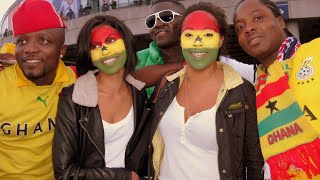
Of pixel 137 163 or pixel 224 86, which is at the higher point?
pixel 224 86

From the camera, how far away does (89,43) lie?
298 cm

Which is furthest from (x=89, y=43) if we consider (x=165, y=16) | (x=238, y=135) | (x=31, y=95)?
(x=165, y=16)

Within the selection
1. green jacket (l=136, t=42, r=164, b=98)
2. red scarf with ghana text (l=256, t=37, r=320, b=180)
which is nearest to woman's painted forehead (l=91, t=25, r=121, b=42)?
green jacket (l=136, t=42, r=164, b=98)

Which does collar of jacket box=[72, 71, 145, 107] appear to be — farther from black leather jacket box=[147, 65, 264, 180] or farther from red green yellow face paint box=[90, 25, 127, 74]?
black leather jacket box=[147, 65, 264, 180]

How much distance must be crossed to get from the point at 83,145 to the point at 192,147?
0.90 m

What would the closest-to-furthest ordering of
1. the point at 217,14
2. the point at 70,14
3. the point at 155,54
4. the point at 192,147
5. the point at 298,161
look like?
1. the point at 298,161
2. the point at 192,147
3. the point at 217,14
4. the point at 155,54
5. the point at 70,14

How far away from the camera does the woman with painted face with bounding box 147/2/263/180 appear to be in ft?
8.21

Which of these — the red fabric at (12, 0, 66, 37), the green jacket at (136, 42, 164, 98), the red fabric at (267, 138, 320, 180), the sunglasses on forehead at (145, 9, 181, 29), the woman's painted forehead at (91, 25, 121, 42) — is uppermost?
the sunglasses on forehead at (145, 9, 181, 29)

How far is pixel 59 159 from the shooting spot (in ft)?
8.57

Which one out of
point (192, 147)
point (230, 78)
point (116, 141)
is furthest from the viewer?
point (116, 141)

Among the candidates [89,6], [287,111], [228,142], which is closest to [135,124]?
[228,142]

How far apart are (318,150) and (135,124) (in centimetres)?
141

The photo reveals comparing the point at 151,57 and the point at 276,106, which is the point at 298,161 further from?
the point at 151,57

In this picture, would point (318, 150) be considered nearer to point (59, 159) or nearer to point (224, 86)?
point (224, 86)
